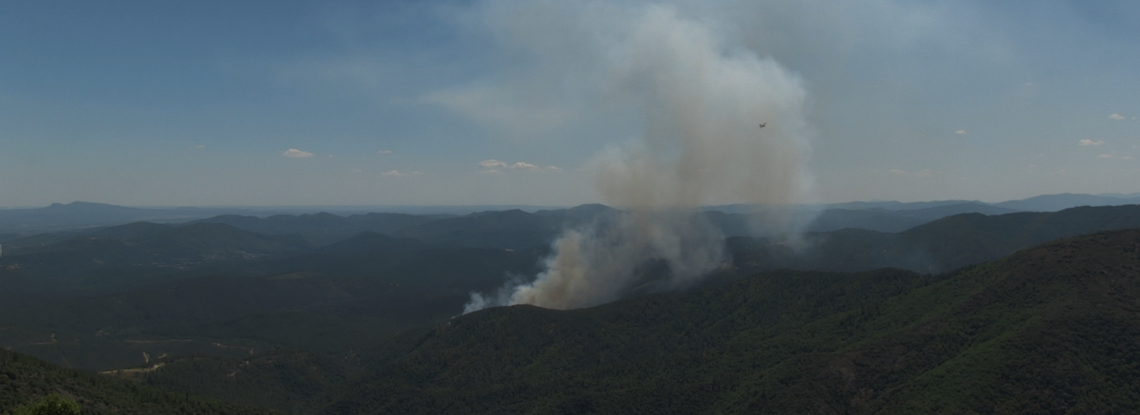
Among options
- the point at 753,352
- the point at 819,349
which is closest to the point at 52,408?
the point at 753,352

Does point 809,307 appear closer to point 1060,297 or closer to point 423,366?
point 1060,297

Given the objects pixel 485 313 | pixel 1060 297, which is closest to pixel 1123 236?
pixel 1060 297

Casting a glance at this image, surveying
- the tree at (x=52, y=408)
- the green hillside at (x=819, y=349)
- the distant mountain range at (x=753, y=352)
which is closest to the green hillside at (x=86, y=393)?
the distant mountain range at (x=753, y=352)

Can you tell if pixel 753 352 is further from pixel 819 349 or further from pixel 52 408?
pixel 52 408

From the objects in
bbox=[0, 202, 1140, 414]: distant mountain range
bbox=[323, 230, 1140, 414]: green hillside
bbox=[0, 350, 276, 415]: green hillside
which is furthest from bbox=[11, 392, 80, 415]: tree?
bbox=[323, 230, 1140, 414]: green hillside

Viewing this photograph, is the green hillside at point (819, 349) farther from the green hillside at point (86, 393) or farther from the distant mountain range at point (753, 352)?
the green hillside at point (86, 393)

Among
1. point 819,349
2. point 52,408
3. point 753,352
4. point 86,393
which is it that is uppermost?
point 52,408

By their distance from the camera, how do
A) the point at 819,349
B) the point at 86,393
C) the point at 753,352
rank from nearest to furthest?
1. the point at 86,393
2. the point at 819,349
3. the point at 753,352

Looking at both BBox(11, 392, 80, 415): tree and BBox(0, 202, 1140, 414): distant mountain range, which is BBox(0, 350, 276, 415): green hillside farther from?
BBox(11, 392, 80, 415): tree
